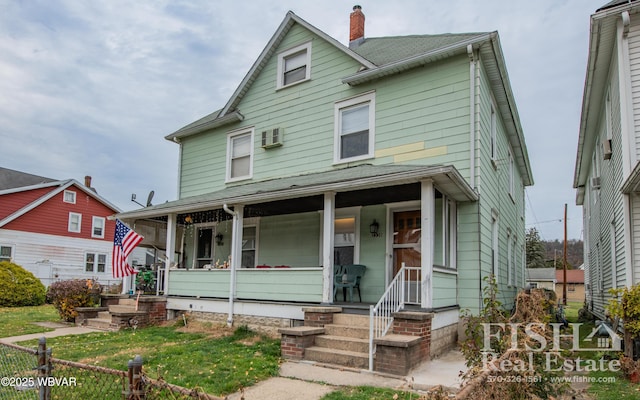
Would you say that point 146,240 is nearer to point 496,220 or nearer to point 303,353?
point 303,353

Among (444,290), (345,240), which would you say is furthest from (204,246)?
(444,290)

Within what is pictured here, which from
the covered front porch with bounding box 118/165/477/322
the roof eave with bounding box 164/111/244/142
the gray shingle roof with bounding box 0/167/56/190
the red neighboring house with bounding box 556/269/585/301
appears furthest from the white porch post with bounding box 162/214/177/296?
the red neighboring house with bounding box 556/269/585/301

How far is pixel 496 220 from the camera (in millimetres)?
11203

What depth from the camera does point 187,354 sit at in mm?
7293

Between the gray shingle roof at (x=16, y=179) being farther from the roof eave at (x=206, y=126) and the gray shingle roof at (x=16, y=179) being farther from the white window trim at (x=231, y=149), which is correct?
the white window trim at (x=231, y=149)

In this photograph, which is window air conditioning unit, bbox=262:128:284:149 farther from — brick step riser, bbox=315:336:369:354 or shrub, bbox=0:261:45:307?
shrub, bbox=0:261:45:307

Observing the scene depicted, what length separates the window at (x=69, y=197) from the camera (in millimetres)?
26266

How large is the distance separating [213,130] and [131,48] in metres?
6.61

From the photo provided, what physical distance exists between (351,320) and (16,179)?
26.3 metres

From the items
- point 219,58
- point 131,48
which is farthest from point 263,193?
point 219,58

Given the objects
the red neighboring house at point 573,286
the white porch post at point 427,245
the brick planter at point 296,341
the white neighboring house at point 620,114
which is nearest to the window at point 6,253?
the brick planter at point 296,341

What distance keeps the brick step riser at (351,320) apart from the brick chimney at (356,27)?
884cm

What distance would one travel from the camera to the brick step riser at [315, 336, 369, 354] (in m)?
6.88

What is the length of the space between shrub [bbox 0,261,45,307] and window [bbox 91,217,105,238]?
8713 millimetres
